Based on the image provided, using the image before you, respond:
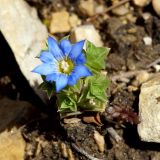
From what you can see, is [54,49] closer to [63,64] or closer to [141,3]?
[63,64]

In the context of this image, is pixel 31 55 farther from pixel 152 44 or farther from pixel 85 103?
pixel 152 44

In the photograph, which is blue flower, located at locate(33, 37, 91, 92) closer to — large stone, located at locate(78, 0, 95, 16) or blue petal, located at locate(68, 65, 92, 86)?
blue petal, located at locate(68, 65, 92, 86)

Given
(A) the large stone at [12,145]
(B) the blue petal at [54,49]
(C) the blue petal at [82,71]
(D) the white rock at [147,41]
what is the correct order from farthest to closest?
(D) the white rock at [147,41] < (A) the large stone at [12,145] < (B) the blue petal at [54,49] < (C) the blue petal at [82,71]

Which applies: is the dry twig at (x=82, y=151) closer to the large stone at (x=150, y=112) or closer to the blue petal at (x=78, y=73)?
the large stone at (x=150, y=112)

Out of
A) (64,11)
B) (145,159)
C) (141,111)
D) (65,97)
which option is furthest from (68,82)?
(64,11)

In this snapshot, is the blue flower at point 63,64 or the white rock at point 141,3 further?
the white rock at point 141,3

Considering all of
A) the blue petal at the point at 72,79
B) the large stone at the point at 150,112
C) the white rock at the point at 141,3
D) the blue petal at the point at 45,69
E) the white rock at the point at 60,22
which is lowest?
the large stone at the point at 150,112

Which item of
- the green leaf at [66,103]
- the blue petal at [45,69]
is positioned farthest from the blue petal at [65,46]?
the green leaf at [66,103]
